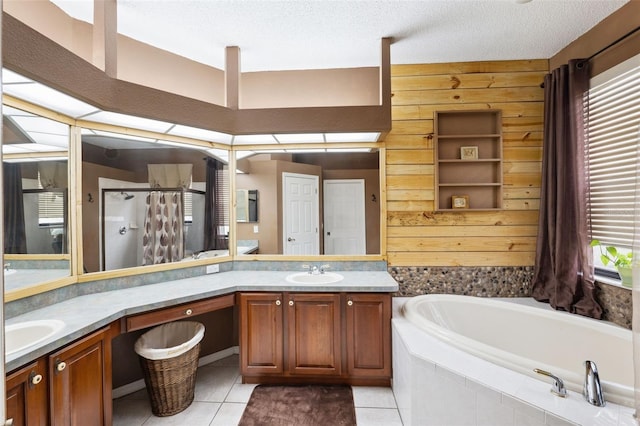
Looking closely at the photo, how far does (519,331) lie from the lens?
7.42ft

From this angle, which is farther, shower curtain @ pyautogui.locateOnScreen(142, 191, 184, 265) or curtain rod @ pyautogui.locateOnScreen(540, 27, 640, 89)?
shower curtain @ pyautogui.locateOnScreen(142, 191, 184, 265)

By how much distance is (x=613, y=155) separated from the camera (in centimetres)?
208

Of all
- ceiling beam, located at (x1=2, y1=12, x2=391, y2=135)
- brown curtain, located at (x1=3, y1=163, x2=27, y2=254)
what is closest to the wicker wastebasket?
brown curtain, located at (x1=3, y1=163, x2=27, y2=254)

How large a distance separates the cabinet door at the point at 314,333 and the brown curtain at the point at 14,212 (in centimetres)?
172

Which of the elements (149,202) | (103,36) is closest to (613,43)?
(103,36)

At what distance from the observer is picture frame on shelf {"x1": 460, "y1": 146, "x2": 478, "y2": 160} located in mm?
2691

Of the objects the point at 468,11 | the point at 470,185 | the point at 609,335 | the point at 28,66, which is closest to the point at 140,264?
the point at 28,66

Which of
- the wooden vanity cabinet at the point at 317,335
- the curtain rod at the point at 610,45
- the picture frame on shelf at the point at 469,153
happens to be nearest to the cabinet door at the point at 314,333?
the wooden vanity cabinet at the point at 317,335

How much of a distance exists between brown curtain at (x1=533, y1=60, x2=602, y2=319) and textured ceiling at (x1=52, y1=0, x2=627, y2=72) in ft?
1.28

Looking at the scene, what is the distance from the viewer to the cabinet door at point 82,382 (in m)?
1.44

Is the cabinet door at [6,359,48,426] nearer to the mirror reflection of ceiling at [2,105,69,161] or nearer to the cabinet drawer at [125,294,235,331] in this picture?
the cabinet drawer at [125,294,235,331]

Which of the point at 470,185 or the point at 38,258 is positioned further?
the point at 470,185

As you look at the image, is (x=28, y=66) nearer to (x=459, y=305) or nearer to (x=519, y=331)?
(x=459, y=305)

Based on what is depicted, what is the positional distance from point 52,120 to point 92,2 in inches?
35.8
